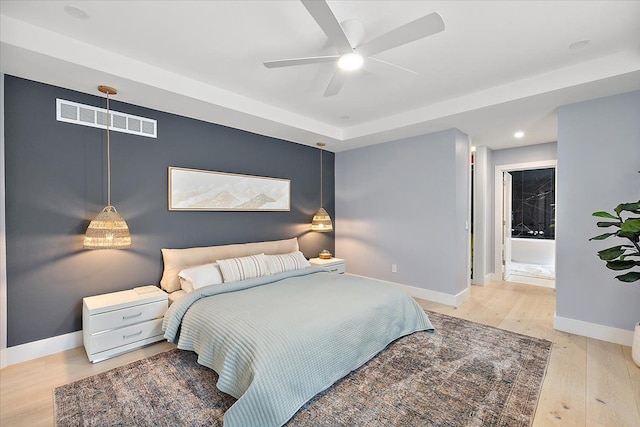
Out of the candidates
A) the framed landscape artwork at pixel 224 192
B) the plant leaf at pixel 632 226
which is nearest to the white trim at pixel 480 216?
the plant leaf at pixel 632 226

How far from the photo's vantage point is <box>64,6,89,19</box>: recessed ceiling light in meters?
1.92

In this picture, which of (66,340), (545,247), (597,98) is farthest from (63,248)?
(545,247)

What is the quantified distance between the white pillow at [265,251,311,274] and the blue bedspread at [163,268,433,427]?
45 cm

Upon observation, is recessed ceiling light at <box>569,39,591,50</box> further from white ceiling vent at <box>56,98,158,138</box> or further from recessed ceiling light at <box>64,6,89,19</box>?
white ceiling vent at <box>56,98,158,138</box>

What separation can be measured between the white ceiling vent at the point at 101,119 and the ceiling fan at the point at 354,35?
5.79ft

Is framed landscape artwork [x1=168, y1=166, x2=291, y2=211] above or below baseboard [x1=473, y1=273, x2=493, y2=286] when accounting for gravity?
above

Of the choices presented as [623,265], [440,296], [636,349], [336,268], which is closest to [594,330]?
[636,349]

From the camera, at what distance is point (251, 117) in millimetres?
3508

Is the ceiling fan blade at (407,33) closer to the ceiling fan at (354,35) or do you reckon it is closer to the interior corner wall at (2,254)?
the ceiling fan at (354,35)

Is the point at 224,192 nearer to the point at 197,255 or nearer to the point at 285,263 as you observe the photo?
the point at 197,255

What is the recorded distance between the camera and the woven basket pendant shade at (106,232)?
2.56 meters

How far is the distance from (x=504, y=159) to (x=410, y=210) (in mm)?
2338

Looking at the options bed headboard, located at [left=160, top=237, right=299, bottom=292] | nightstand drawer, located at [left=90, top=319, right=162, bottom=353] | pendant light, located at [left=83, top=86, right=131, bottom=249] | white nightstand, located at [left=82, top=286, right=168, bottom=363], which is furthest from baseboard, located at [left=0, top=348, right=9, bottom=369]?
bed headboard, located at [left=160, top=237, right=299, bottom=292]

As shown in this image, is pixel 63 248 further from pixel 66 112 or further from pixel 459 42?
pixel 459 42
